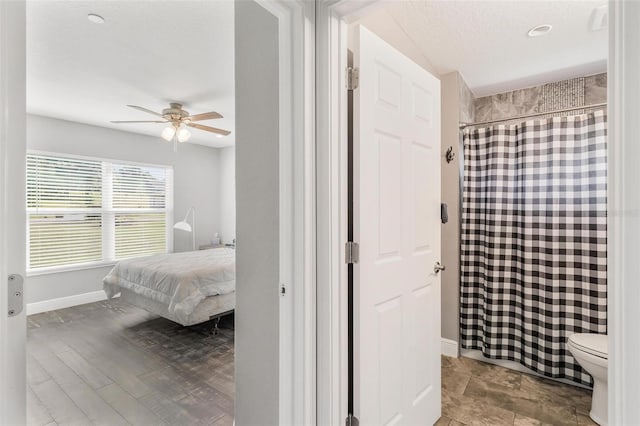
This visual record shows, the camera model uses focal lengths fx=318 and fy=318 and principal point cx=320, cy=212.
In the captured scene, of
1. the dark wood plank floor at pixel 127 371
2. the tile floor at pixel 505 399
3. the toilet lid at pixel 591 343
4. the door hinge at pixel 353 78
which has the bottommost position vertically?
the dark wood plank floor at pixel 127 371

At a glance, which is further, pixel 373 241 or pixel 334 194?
pixel 373 241

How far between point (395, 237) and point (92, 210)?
4564mm

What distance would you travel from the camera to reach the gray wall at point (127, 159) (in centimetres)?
400

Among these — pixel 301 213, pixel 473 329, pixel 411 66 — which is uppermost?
pixel 411 66

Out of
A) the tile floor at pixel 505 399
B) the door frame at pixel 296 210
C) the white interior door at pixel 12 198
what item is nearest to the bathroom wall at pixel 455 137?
the tile floor at pixel 505 399

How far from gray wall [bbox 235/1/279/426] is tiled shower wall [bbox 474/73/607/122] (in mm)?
2225

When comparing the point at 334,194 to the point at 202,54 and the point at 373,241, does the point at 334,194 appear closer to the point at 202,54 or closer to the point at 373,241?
the point at 373,241

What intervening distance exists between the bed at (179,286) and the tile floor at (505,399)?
1.93 meters

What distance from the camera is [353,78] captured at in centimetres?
137

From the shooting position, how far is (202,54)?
2520 millimetres

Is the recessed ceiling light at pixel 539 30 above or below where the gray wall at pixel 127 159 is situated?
above

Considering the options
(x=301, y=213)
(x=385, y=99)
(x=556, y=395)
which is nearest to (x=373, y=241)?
(x=301, y=213)

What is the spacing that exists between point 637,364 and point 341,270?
2.88 feet

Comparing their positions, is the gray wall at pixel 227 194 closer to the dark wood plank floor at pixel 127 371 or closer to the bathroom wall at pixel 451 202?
the dark wood plank floor at pixel 127 371
